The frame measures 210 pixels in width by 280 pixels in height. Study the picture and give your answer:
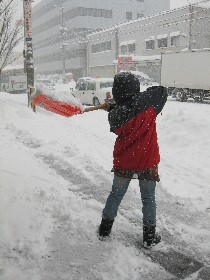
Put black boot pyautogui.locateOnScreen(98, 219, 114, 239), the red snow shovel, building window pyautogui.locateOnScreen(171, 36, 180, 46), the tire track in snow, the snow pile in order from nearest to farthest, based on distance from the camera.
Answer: the tire track in snow → black boot pyautogui.locateOnScreen(98, 219, 114, 239) → the red snow shovel → the snow pile → building window pyautogui.locateOnScreen(171, 36, 180, 46)

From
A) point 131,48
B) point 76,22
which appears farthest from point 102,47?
point 76,22

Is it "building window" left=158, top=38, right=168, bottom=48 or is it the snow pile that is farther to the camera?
"building window" left=158, top=38, right=168, bottom=48

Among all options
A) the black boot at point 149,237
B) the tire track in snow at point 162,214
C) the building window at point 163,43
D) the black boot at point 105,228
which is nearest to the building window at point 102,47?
the building window at point 163,43

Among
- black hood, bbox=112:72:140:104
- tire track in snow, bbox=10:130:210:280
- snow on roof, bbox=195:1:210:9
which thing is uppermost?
snow on roof, bbox=195:1:210:9

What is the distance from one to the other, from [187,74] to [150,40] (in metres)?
21.9

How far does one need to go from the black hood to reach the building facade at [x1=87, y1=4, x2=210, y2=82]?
→ 116 feet

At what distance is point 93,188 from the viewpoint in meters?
5.14

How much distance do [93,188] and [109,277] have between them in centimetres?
227

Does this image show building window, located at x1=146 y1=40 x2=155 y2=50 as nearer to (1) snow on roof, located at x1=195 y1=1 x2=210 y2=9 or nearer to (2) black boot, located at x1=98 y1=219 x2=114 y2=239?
(1) snow on roof, located at x1=195 y1=1 x2=210 y2=9

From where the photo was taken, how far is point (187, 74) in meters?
24.2

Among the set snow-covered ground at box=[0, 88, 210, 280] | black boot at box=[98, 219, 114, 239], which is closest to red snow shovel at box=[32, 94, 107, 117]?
snow-covered ground at box=[0, 88, 210, 280]

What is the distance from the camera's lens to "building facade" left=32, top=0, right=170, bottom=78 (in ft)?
218

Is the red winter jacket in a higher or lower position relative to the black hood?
lower

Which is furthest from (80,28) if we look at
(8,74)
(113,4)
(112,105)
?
(112,105)
